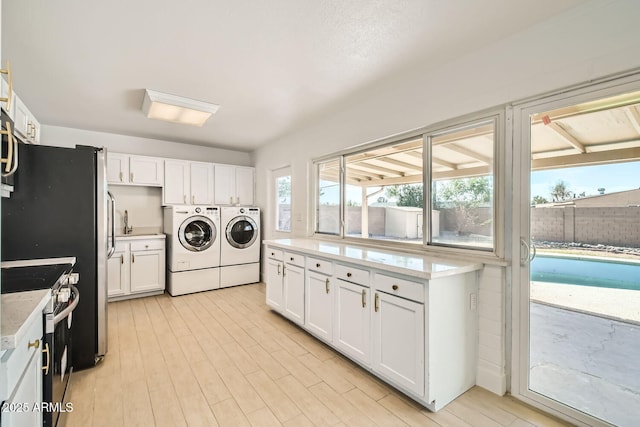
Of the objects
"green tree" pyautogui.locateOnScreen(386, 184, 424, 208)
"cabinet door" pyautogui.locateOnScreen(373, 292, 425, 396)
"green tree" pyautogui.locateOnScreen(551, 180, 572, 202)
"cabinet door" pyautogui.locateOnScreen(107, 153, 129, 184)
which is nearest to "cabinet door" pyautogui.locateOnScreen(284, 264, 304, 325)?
"cabinet door" pyautogui.locateOnScreen(373, 292, 425, 396)

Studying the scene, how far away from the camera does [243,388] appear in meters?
2.17

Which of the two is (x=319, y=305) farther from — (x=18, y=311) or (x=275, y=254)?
(x=18, y=311)

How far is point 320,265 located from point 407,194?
3.58ft

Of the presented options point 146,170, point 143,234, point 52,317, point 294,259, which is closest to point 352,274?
point 294,259

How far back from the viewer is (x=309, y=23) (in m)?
1.92

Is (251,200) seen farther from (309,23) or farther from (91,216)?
(309,23)

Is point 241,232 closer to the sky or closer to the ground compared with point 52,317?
closer to the sky

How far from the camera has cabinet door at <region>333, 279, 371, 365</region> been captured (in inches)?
90.2

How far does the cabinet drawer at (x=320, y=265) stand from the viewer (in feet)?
8.77

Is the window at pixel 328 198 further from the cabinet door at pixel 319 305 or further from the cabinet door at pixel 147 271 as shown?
the cabinet door at pixel 147 271

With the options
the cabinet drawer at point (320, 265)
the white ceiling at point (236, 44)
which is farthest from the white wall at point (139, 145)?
the cabinet drawer at point (320, 265)

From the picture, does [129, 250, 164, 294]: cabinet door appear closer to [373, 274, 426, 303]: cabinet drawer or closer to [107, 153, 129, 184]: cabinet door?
[107, 153, 129, 184]: cabinet door

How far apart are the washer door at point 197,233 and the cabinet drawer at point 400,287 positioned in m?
3.18

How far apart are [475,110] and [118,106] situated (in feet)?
11.9
